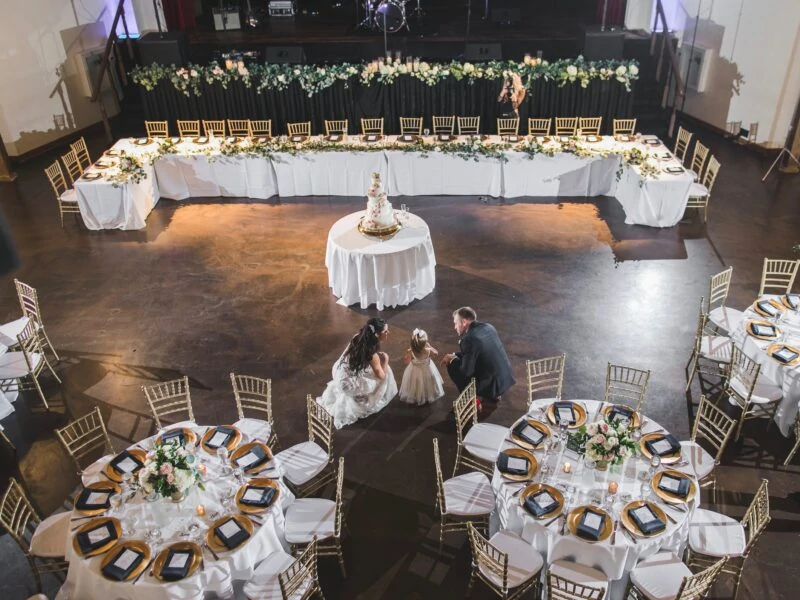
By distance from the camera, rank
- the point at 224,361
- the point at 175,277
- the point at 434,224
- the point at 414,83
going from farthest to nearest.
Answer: the point at 414,83, the point at 434,224, the point at 175,277, the point at 224,361

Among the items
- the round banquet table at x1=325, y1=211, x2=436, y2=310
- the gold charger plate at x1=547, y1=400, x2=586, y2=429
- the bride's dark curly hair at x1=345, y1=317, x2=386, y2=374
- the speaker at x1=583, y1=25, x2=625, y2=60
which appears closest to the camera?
the gold charger plate at x1=547, y1=400, x2=586, y2=429

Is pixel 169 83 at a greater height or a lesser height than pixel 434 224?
greater

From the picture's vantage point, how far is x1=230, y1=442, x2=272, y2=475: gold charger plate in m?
5.36

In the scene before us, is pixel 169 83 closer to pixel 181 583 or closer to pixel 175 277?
pixel 175 277

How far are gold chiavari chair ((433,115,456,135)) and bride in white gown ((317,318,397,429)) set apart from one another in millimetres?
6364

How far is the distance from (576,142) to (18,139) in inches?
407

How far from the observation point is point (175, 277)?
9.39 meters

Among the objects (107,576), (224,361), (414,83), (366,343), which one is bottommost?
(224,361)

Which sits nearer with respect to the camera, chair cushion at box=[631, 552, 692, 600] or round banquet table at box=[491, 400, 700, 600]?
chair cushion at box=[631, 552, 692, 600]

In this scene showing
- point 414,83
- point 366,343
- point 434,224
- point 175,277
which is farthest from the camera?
point 414,83

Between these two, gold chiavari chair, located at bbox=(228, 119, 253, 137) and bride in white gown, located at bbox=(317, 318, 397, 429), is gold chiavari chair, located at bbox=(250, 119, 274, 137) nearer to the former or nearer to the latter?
gold chiavari chair, located at bbox=(228, 119, 253, 137)

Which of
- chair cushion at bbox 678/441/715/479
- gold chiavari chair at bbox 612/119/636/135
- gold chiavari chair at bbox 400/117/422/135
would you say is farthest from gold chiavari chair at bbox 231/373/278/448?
gold chiavari chair at bbox 612/119/636/135

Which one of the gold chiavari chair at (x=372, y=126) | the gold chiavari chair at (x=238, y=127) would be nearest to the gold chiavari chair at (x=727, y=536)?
the gold chiavari chair at (x=372, y=126)

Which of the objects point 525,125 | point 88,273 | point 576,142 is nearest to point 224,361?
point 88,273
